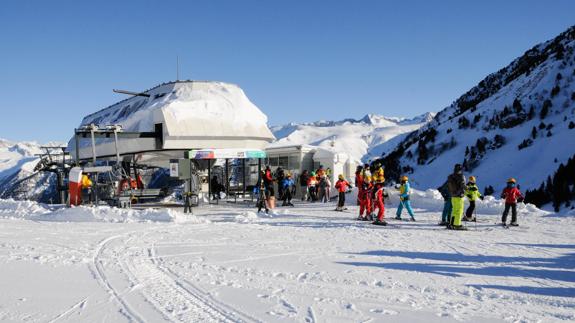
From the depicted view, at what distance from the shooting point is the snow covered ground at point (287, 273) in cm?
533

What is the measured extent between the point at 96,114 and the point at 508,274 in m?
32.0

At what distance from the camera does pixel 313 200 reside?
22.2m

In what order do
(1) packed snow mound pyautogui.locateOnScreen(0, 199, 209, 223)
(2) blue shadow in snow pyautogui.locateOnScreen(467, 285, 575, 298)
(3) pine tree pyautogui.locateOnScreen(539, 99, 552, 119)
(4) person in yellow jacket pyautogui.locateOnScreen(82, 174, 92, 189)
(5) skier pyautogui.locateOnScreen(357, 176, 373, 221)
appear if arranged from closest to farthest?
(2) blue shadow in snow pyautogui.locateOnScreen(467, 285, 575, 298)
(5) skier pyautogui.locateOnScreen(357, 176, 373, 221)
(1) packed snow mound pyautogui.locateOnScreen(0, 199, 209, 223)
(4) person in yellow jacket pyautogui.locateOnScreen(82, 174, 92, 189)
(3) pine tree pyautogui.locateOnScreen(539, 99, 552, 119)

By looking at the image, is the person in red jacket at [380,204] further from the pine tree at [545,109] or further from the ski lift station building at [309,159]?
the pine tree at [545,109]

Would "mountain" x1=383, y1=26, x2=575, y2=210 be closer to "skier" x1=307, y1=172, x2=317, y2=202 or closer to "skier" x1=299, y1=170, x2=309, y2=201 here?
"skier" x1=307, y1=172, x2=317, y2=202

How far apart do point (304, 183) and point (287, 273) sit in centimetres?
1575

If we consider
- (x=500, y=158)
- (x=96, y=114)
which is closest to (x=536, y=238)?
(x=500, y=158)

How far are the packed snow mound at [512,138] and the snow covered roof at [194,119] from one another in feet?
50.5

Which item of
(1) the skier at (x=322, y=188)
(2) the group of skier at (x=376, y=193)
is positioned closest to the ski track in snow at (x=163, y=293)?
(2) the group of skier at (x=376, y=193)

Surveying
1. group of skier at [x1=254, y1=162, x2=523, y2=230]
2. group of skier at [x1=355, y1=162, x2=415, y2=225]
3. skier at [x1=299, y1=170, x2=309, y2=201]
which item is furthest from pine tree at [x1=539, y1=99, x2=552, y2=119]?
group of skier at [x1=355, y1=162, x2=415, y2=225]

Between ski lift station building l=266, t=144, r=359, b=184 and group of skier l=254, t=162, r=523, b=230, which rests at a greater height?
ski lift station building l=266, t=144, r=359, b=184

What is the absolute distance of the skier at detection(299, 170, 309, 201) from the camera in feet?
75.0

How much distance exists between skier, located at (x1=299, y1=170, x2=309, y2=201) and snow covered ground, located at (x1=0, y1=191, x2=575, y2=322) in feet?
31.1

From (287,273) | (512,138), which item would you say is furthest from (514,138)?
(287,273)
